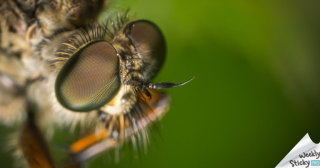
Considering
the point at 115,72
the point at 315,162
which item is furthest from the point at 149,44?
the point at 315,162

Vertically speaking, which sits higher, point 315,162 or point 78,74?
point 78,74

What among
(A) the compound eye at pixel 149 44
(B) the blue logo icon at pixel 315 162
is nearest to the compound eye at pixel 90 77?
(A) the compound eye at pixel 149 44

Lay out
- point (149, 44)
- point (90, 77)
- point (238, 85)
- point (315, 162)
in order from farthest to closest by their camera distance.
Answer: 1. point (238, 85)
2. point (315, 162)
3. point (149, 44)
4. point (90, 77)

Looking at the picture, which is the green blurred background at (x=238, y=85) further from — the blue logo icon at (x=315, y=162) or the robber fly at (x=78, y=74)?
the robber fly at (x=78, y=74)

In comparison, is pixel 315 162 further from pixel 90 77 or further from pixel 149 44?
pixel 90 77

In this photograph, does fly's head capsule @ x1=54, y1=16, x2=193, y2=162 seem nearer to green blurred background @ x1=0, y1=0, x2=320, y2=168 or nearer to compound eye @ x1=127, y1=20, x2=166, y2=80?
compound eye @ x1=127, y1=20, x2=166, y2=80

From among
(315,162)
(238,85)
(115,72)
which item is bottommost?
(315,162)

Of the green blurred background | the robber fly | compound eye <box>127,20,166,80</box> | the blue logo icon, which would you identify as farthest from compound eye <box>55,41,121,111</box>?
the blue logo icon
